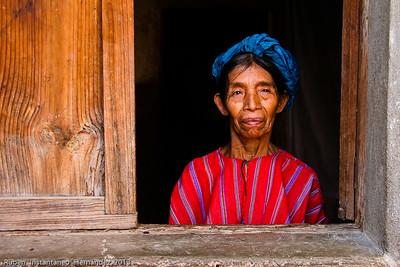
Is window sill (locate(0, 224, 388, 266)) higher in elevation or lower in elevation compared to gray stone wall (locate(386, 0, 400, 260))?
lower

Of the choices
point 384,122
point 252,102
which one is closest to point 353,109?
point 384,122

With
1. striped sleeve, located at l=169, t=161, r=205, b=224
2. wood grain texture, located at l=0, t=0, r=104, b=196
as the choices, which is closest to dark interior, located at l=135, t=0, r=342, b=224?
striped sleeve, located at l=169, t=161, r=205, b=224

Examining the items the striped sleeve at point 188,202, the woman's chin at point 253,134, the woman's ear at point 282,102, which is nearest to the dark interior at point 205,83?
the woman's ear at point 282,102

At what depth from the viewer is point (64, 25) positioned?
5.87ft

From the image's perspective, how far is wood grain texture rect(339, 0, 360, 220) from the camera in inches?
A: 73.7

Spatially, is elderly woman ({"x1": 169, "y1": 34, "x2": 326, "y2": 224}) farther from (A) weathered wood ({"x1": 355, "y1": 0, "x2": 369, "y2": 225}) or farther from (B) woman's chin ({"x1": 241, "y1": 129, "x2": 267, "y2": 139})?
(A) weathered wood ({"x1": 355, "y1": 0, "x2": 369, "y2": 225})

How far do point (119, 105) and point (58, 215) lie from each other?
16.9 inches

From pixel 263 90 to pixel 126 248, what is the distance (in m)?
1.02

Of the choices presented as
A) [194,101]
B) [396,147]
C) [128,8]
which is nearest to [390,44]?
[396,147]

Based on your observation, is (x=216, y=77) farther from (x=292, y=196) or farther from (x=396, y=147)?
(x=396, y=147)

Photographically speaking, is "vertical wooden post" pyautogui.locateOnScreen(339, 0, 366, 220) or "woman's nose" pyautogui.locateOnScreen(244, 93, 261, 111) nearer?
"vertical wooden post" pyautogui.locateOnScreen(339, 0, 366, 220)

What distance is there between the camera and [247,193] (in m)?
2.32

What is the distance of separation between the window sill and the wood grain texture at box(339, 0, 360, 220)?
0.40 ft

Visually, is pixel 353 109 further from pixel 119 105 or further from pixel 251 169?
pixel 119 105
